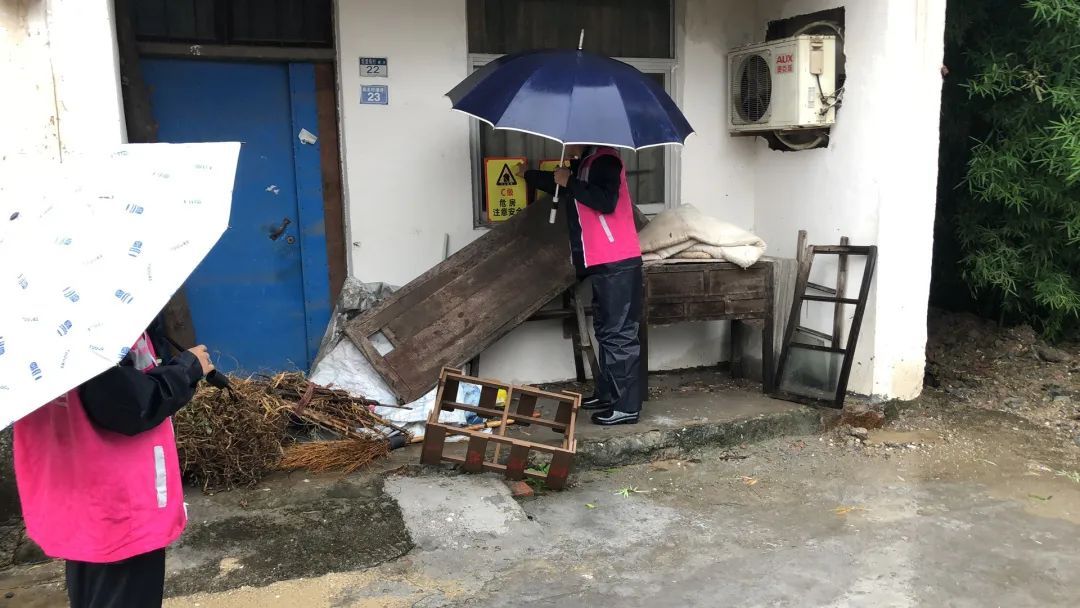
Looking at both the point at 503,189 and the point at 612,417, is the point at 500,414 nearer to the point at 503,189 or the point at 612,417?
the point at 612,417

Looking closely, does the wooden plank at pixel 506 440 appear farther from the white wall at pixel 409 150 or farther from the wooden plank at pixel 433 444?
the white wall at pixel 409 150

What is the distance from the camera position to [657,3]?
20.3ft

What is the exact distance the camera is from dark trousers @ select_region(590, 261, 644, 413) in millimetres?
5074

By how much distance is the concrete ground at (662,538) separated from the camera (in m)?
3.49

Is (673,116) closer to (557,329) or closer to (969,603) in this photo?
(557,329)

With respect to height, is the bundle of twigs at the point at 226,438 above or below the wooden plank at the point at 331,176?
below

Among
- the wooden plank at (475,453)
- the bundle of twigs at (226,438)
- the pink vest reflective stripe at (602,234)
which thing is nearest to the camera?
the bundle of twigs at (226,438)

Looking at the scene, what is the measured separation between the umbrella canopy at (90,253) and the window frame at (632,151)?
351cm

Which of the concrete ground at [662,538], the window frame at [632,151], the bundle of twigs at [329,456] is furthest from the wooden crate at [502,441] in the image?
the window frame at [632,151]

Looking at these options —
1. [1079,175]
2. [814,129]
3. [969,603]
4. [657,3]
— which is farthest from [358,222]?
[1079,175]

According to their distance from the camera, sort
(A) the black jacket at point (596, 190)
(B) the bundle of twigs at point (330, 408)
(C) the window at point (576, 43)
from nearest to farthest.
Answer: (B) the bundle of twigs at point (330, 408) < (A) the black jacket at point (596, 190) < (C) the window at point (576, 43)

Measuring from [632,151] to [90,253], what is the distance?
4.74 metres

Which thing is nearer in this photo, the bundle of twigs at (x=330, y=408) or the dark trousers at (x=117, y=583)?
the dark trousers at (x=117, y=583)

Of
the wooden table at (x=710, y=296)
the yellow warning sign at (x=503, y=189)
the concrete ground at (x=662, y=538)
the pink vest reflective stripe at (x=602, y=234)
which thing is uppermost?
the yellow warning sign at (x=503, y=189)
